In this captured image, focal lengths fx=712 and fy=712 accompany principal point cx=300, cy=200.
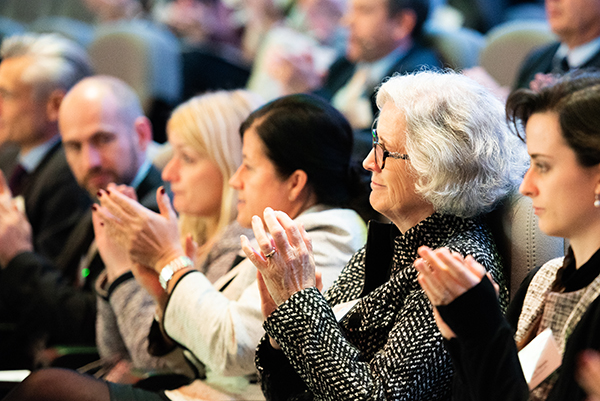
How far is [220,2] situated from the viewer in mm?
5117

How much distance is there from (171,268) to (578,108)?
3.96ft

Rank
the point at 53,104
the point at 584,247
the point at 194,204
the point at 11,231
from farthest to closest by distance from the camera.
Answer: the point at 53,104
the point at 11,231
the point at 194,204
the point at 584,247

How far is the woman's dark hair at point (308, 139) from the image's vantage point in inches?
77.4

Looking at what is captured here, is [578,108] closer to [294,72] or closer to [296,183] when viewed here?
[296,183]

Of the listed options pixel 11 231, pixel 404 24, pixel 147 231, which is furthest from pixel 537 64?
pixel 11 231

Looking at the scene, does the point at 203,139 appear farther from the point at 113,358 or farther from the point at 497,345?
the point at 497,345

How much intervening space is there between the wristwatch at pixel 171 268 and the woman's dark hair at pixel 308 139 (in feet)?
1.21

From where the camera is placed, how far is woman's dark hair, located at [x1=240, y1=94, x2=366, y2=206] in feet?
6.45

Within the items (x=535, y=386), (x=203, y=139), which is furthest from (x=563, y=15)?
(x=535, y=386)

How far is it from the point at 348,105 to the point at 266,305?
2128 millimetres

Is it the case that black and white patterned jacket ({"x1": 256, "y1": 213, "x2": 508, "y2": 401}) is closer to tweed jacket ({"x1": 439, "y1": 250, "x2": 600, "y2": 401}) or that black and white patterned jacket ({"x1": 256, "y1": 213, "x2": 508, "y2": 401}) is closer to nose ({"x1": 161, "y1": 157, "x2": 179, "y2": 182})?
tweed jacket ({"x1": 439, "y1": 250, "x2": 600, "y2": 401})

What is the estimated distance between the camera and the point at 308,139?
6.45 ft

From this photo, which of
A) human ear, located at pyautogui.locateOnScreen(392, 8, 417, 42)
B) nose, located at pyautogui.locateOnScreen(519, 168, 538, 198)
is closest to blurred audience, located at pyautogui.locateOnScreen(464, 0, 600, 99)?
human ear, located at pyautogui.locateOnScreen(392, 8, 417, 42)

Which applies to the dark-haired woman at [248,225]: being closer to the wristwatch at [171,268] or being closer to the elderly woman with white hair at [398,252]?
the wristwatch at [171,268]
